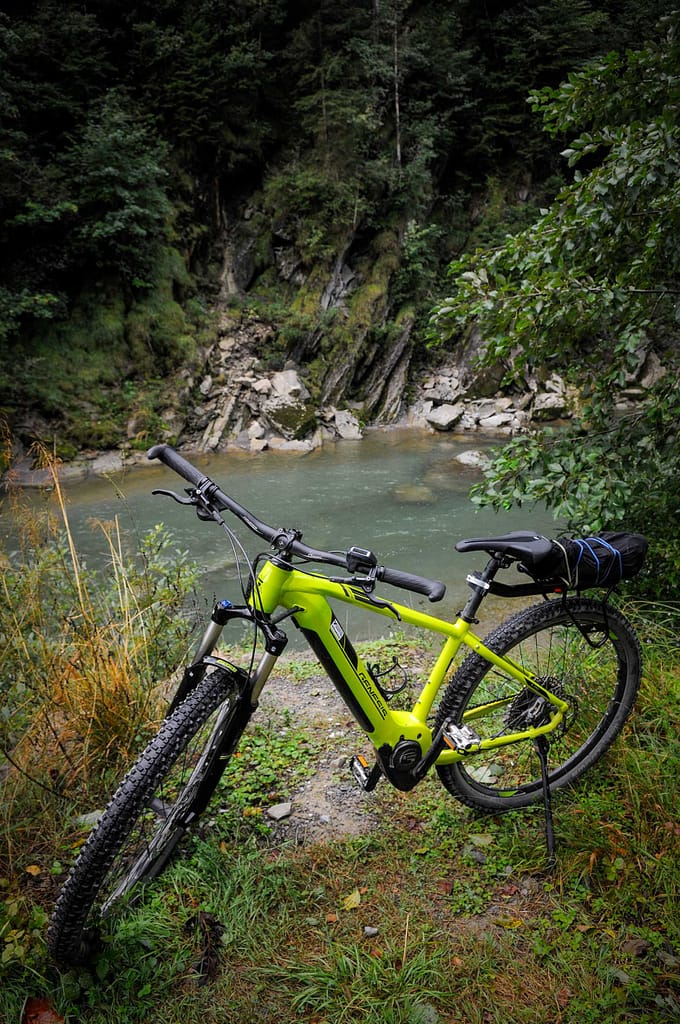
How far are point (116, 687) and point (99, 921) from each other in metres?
0.82

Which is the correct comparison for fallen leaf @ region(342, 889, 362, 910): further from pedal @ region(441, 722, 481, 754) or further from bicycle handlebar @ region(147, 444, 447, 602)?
bicycle handlebar @ region(147, 444, 447, 602)

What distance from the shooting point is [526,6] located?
16.8 metres

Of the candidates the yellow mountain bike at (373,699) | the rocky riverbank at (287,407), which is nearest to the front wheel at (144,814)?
the yellow mountain bike at (373,699)

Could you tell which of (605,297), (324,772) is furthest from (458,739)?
(605,297)

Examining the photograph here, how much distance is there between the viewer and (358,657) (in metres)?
1.85

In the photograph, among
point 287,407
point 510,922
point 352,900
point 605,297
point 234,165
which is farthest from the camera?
point 234,165

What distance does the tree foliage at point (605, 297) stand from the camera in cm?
224

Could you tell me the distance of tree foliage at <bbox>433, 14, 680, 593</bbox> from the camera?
2.24m

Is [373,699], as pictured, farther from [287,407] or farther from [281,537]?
[287,407]

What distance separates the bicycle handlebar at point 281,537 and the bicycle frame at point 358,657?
2.9 inches

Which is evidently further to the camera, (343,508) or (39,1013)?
(343,508)

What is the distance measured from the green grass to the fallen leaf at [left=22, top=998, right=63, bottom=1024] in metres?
0.02

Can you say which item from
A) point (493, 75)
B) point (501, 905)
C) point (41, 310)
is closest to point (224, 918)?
point (501, 905)

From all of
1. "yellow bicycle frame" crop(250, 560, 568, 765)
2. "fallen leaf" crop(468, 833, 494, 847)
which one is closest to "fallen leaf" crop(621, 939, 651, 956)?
"fallen leaf" crop(468, 833, 494, 847)
